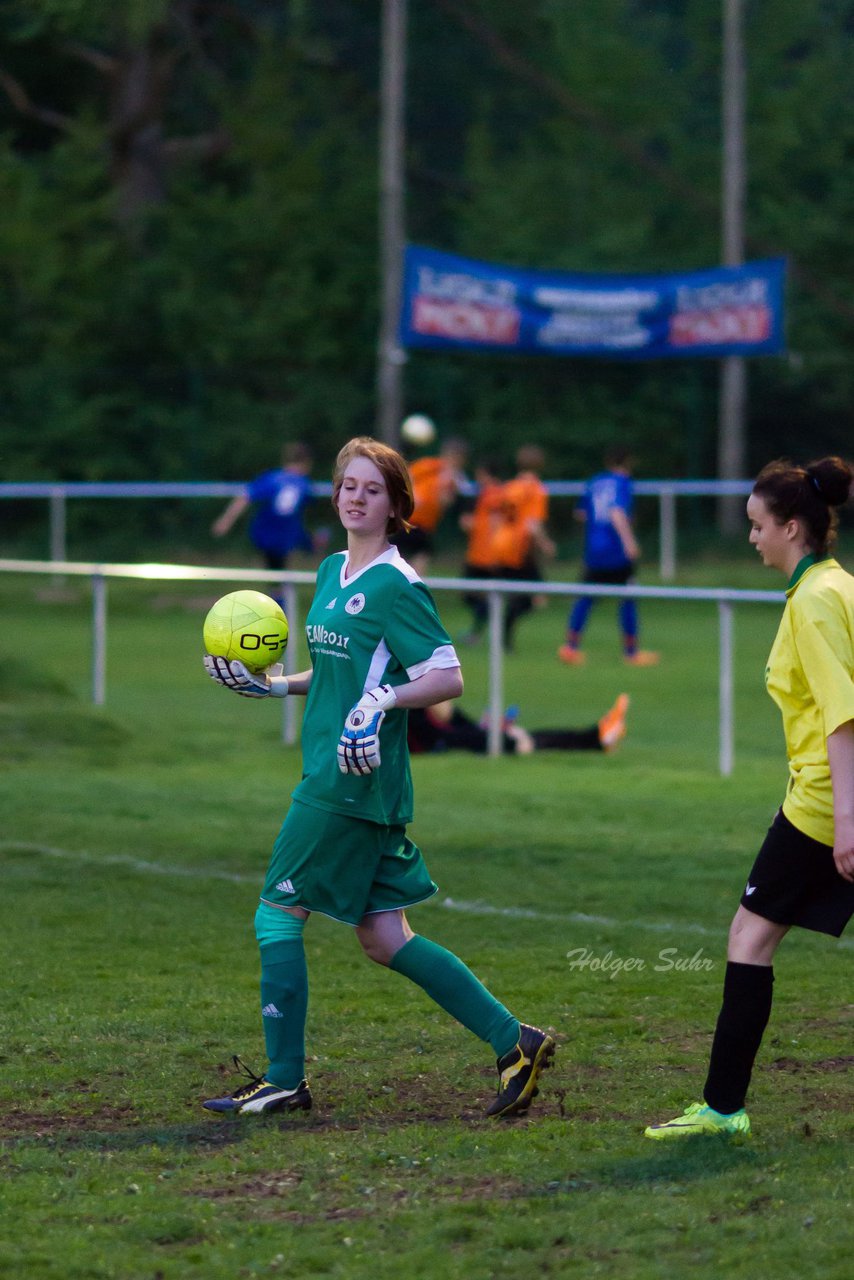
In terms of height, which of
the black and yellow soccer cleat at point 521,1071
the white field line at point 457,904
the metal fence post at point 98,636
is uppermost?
the metal fence post at point 98,636

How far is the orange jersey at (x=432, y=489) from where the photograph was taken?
1984 centimetres

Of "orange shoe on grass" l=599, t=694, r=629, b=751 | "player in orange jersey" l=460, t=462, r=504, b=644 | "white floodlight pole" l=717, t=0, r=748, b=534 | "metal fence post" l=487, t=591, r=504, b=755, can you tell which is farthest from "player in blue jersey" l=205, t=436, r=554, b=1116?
"white floodlight pole" l=717, t=0, r=748, b=534

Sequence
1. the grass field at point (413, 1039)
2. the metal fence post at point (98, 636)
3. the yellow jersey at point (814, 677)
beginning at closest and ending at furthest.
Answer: the grass field at point (413, 1039)
the yellow jersey at point (814, 677)
the metal fence post at point (98, 636)

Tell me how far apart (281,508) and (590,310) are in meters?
9.27

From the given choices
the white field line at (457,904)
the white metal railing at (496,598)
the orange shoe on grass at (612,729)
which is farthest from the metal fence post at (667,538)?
the white field line at (457,904)

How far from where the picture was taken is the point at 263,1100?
5.53 m

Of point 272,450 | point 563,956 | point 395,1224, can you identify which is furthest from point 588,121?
point 395,1224

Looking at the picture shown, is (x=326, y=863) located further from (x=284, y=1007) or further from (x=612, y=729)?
(x=612, y=729)

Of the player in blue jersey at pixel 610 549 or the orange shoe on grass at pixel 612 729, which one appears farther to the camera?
the player in blue jersey at pixel 610 549

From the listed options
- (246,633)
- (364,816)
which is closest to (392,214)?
(246,633)

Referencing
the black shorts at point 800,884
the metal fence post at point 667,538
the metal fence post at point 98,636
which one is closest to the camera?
the black shorts at point 800,884

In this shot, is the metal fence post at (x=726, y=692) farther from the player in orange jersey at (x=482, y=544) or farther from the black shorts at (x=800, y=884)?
the player in orange jersey at (x=482, y=544)

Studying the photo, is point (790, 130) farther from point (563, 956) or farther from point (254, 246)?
point (563, 956)

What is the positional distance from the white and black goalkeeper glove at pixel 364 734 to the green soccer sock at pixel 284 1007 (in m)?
0.58
